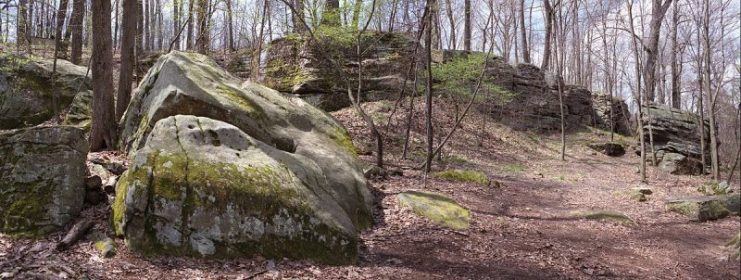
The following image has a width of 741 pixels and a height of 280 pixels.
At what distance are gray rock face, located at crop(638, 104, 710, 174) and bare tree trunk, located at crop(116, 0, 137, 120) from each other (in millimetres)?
20286

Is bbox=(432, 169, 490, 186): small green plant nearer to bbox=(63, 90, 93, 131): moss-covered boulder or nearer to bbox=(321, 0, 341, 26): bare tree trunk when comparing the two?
bbox=(321, 0, 341, 26): bare tree trunk

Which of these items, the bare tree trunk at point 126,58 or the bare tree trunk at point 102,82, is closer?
the bare tree trunk at point 102,82

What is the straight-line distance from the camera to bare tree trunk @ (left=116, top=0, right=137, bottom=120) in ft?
32.8

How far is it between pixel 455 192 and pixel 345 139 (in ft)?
9.34

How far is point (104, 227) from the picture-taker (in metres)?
5.54

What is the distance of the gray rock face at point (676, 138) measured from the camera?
63.1 ft

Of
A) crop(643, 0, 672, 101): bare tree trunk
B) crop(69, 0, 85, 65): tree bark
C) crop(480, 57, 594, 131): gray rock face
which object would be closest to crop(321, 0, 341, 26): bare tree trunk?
crop(69, 0, 85, 65): tree bark

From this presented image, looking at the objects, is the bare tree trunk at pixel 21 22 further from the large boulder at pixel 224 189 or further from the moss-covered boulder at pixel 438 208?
the moss-covered boulder at pixel 438 208

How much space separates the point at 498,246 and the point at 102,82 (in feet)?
27.3

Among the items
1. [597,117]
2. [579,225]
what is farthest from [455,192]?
[597,117]

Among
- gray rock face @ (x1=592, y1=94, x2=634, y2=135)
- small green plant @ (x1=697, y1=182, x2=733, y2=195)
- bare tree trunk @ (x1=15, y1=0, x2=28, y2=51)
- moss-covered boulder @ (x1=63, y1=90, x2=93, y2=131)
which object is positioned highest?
bare tree trunk @ (x1=15, y1=0, x2=28, y2=51)


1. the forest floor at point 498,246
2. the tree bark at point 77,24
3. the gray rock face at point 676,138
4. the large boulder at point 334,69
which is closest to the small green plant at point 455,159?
the forest floor at point 498,246

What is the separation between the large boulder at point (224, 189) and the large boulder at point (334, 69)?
34.2ft

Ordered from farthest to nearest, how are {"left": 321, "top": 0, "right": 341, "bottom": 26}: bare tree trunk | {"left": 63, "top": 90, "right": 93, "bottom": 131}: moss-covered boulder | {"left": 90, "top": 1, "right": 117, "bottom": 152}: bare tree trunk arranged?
{"left": 321, "top": 0, "right": 341, "bottom": 26}: bare tree trunk < {"left": 63, "top": 90, "right": 93, "bottom": 131}: moss-covered boulder < {"left": 90, "top": 1, "right": 117, "bottom": 152}: bare tree trunk
